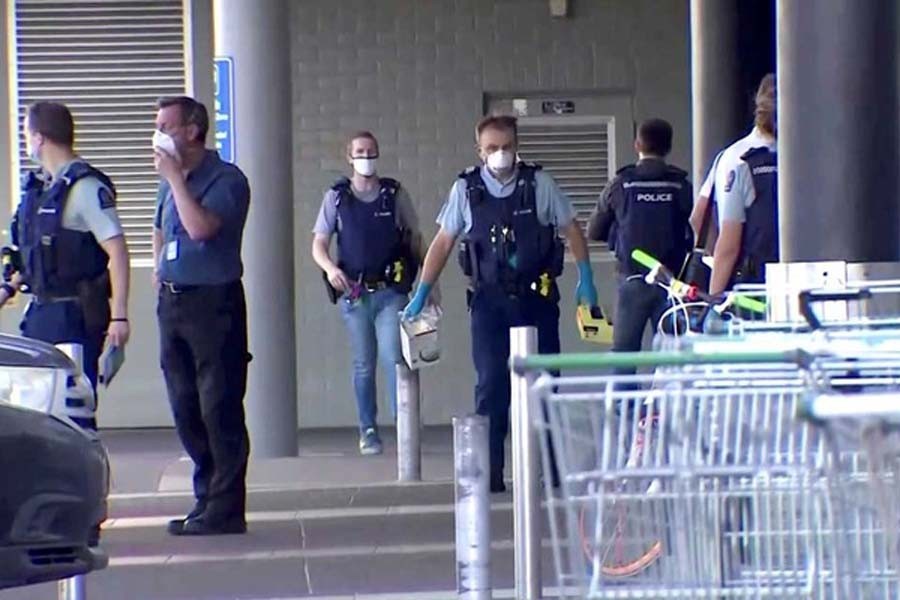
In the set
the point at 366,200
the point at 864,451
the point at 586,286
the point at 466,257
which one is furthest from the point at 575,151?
the point at 864,451

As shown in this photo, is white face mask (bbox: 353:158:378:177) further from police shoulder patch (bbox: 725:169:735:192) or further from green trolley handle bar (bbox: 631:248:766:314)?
green trolley handle bar (bbox: 631:248:766:314)

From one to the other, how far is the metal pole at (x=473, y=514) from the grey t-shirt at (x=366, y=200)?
5.87 meters

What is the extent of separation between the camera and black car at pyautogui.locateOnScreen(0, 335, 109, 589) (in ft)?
19.9

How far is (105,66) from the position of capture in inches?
597

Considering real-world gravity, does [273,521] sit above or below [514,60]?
below

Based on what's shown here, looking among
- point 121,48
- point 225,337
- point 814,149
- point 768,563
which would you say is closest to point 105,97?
point 121,48

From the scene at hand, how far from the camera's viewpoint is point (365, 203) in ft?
40.3

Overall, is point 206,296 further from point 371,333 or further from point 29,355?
point 371,333

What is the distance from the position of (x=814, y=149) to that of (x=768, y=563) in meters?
3.48

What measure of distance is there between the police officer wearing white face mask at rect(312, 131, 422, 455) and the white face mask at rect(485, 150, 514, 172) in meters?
1.97

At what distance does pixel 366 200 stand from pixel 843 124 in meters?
5.51

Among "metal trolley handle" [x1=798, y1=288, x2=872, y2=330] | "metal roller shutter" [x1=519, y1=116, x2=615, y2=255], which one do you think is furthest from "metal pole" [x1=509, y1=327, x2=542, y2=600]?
"metal roller shutter" [x1=519, y1=116, x2=615, y2=255]

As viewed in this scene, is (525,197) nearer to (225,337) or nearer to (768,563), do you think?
(225,337)

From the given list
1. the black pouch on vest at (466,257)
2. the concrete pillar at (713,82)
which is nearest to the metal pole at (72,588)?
the black pouch on vest at (466,257)
